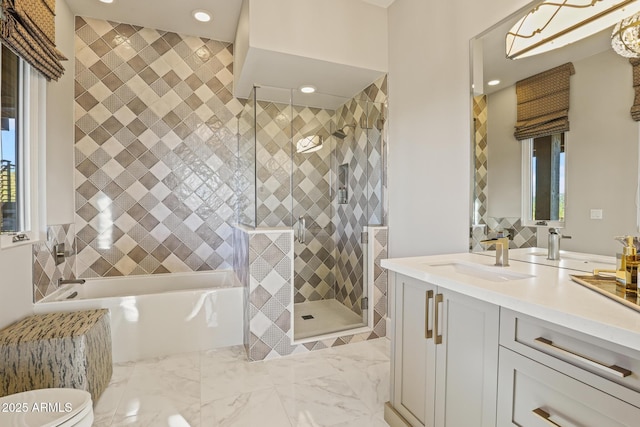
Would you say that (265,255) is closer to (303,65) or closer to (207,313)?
(207,313)

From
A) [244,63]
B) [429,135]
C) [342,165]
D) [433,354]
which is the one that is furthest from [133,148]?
[433,354]

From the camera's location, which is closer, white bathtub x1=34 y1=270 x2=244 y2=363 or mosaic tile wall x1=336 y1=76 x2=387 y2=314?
white bathtub x1=34 y1=270 x2=244 y2=363

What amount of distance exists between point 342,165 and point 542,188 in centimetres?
199

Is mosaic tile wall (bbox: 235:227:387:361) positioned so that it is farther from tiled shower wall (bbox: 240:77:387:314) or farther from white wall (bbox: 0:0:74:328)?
white wall (bbox: 0:0:74:328)

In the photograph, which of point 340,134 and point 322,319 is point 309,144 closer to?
point 340,134

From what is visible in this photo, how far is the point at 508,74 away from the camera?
1761mm

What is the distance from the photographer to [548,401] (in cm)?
94

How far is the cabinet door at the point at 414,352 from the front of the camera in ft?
4.65

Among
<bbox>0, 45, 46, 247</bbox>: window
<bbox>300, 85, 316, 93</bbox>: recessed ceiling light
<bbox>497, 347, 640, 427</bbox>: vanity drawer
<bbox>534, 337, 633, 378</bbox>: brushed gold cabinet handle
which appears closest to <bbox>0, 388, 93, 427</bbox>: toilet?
<bbox>0, 45, 46, 247</bbox>: window

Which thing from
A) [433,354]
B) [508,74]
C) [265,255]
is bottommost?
[433,354]

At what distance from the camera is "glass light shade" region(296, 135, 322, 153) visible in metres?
3.12

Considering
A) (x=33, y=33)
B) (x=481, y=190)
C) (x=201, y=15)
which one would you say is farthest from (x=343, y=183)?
(x=33, y=33)

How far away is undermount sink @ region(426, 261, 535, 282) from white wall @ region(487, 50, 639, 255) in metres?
0.32

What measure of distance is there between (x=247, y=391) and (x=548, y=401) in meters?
1.69
